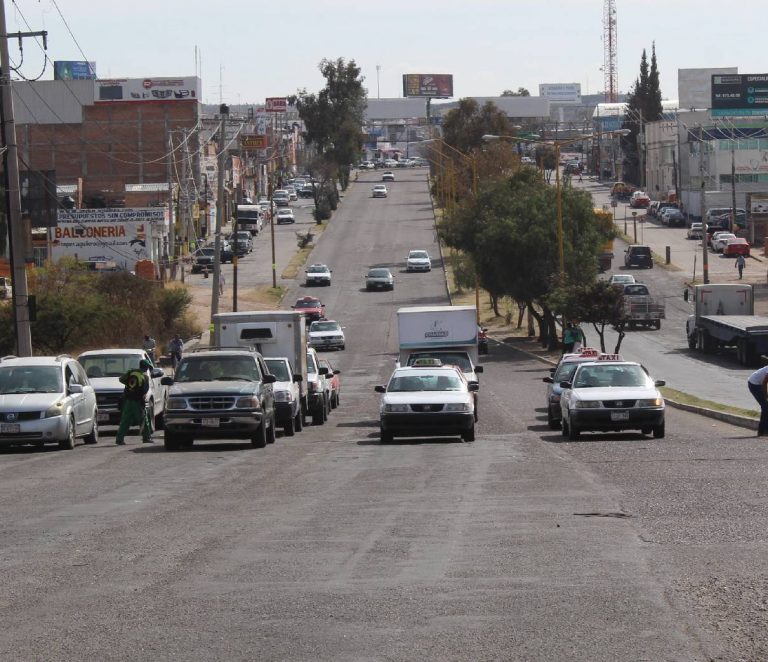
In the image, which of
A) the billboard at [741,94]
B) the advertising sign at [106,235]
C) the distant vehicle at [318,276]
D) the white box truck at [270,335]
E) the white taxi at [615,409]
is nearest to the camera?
the white taxi at [615,409]

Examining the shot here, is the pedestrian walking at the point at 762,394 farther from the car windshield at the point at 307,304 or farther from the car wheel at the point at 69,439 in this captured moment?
the car windshield at the point at 307,304

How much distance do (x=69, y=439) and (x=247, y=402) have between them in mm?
3335

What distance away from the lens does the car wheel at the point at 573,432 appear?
25014mm

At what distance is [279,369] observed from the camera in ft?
97.8

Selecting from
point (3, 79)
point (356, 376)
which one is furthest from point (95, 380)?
point (356, 376)

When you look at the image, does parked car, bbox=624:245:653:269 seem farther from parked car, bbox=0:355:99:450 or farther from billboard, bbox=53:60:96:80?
billboard, bbox=53:60:96:80

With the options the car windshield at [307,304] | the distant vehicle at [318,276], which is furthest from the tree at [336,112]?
the car windshield at [307,304]

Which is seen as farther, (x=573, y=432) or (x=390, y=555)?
(x=573, y=432)

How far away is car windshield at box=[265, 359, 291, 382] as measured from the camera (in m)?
29.5

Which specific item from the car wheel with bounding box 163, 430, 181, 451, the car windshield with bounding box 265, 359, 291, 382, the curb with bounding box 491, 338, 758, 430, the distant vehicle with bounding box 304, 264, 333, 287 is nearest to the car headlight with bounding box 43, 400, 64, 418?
the car wheel with bounding box 163, 430, 181, 451

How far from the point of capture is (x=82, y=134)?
131m

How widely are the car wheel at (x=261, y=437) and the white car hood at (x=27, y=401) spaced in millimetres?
3488

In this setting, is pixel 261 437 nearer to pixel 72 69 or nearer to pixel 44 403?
pixel 44 403

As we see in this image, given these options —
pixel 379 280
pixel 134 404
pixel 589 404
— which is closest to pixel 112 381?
pixel 134 404
